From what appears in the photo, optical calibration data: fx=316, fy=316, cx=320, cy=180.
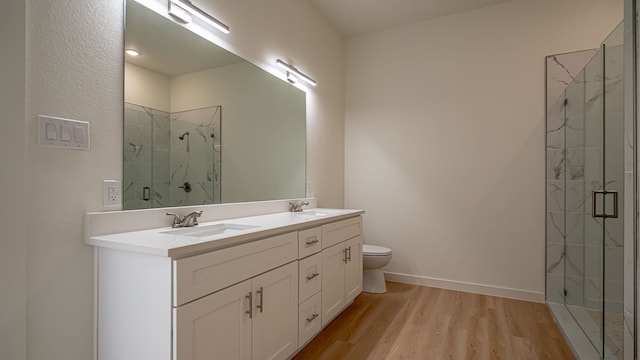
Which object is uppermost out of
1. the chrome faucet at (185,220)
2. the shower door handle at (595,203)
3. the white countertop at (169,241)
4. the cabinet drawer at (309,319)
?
the shower door handle at (595,203)

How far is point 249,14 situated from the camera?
2197mm

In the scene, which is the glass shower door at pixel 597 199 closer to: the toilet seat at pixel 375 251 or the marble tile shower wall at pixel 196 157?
the toilet seat at pixel 375 251

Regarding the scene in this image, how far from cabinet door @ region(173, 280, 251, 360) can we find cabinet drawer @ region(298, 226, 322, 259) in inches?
18.9

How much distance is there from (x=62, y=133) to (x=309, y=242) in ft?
4.27

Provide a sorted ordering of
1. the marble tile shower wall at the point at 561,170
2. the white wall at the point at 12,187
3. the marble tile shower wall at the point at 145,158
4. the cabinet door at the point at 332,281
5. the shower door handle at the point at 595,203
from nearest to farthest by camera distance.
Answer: the white wall at the point at 12,187
the marble tile shower wall at the point at 145,158
the shower door handle at the point at 595,203
the cabinet door at the point at 332,281
the marble tile shower wall at the point at 561,170

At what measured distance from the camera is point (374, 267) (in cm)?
296

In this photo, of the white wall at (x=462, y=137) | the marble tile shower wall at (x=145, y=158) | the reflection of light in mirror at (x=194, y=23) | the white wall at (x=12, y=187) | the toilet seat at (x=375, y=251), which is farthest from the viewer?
the toilet seat at (x=375, y=251)

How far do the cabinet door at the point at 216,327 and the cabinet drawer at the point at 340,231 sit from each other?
2.68 feet

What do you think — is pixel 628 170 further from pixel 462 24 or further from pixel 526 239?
pixel 462 24

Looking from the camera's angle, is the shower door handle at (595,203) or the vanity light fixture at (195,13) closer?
the vanity light fixture at (195,13)

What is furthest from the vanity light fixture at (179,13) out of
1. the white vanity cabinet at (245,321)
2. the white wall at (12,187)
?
the white vanity cabinet at (245,321)

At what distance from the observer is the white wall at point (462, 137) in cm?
280

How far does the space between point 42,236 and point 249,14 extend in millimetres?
1793

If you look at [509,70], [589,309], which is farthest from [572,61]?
[589,309]
